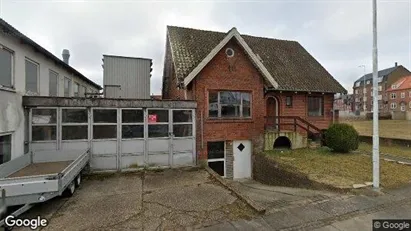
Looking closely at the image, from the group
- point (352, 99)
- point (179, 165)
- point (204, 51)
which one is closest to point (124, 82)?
point (204, 51)

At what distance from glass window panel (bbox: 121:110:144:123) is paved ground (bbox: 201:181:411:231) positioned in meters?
5.89

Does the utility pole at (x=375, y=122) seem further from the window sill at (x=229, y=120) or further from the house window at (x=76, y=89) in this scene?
the house window at (x=76, y=89)

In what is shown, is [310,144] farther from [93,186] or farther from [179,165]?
[93,186]

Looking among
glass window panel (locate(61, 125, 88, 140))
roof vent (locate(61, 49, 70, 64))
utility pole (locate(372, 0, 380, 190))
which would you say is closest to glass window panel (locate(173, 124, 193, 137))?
glass window panel (locate(61, 125, 88, 140))

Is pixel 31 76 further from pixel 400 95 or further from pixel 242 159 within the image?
pixel 400 95

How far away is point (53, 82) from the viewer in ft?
40.8

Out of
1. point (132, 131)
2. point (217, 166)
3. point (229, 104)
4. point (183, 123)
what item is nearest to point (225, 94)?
point (229, 104)

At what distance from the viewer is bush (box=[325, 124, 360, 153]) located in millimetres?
13766

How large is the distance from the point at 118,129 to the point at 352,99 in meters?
99.5

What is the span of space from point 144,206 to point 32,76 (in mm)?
7580

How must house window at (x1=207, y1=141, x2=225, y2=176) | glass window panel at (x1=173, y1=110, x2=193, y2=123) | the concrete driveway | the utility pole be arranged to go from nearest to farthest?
the concrete driveway → the utility pole → glass window panel at (x1=173, y1=110, x2=193, y2=123) → house window at (x1=207, y1=141, x2=225, y2=176)

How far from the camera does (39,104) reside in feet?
31.3

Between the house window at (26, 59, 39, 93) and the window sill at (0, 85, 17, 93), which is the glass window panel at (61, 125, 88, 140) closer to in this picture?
the house window at (26, 59, 39, 93)

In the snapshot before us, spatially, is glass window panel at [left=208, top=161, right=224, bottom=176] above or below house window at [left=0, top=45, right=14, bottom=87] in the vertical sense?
below
